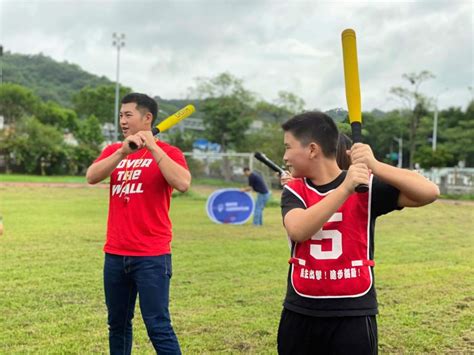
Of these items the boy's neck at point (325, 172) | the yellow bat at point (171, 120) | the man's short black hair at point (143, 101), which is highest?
the man's short black hair at point (143, 101)

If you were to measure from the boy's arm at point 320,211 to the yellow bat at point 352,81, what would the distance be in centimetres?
27

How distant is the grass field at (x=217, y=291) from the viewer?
4.40 m

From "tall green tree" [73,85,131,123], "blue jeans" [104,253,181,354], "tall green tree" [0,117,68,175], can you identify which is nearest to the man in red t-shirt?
"blue jeans" [104,253,181,354]

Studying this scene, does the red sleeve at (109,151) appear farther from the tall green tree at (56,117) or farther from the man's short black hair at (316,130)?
the tall green tree at (56,117)

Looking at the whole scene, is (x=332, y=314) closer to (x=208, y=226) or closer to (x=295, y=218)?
(x=295, y=218)

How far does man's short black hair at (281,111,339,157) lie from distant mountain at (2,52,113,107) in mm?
96574

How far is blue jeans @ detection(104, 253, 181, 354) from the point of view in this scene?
303 cm

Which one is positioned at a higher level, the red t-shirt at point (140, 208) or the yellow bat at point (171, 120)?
the yellow bat at point (171, 120)

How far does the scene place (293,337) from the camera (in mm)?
2279

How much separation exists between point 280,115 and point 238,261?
41537 millimetres

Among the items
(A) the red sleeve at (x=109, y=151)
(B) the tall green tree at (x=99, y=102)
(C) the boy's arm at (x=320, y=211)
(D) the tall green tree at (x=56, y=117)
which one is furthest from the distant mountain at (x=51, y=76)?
(C) the boy's arm at (x=320, y=211)

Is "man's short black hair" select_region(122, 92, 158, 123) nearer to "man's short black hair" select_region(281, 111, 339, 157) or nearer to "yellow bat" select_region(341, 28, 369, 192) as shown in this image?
"man's short black hair" select_region(281, 111, 339, 157)

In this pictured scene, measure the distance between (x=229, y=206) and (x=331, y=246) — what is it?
11356 mm

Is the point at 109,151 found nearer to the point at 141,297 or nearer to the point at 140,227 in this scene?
the point at 140,227
